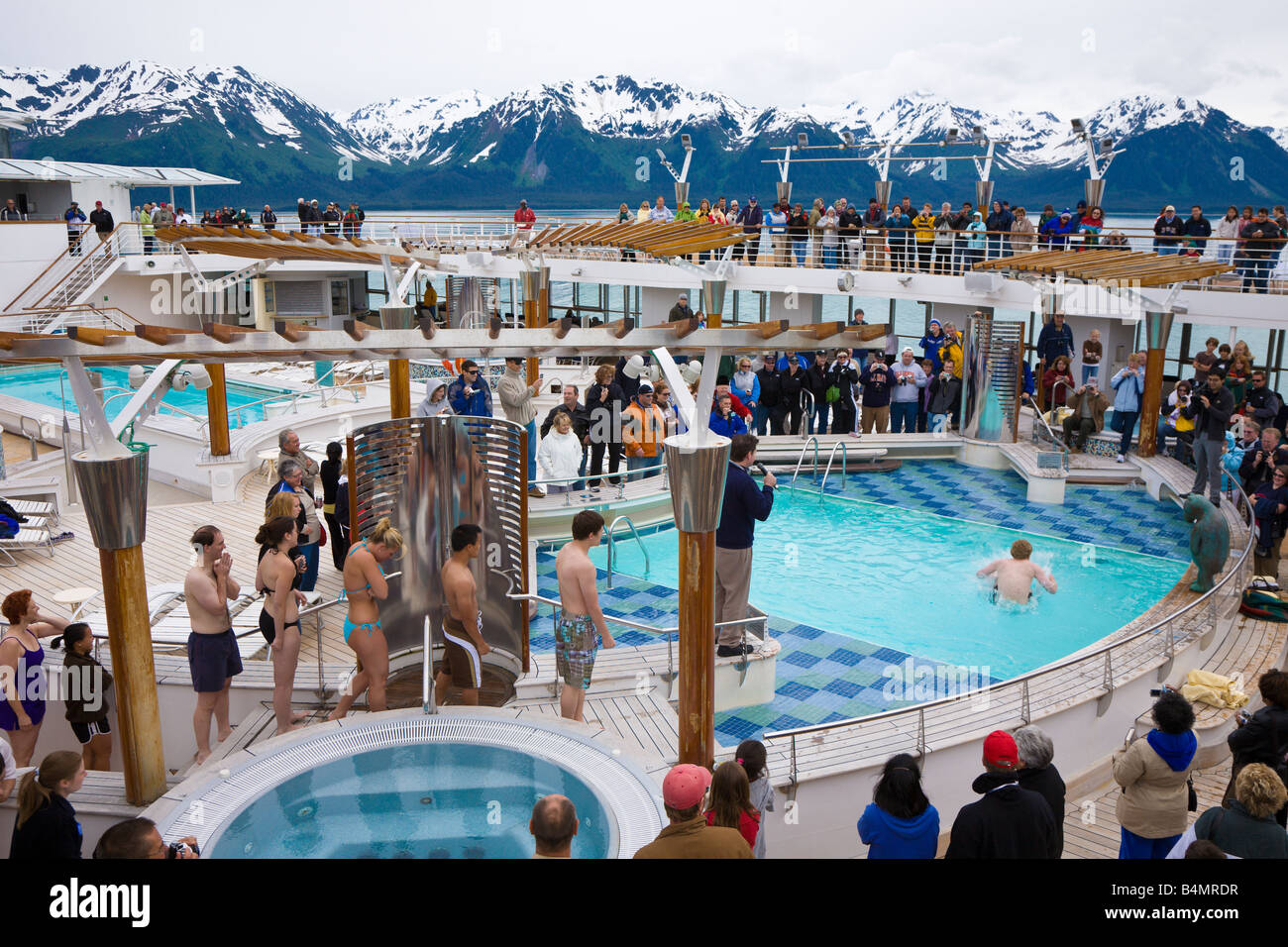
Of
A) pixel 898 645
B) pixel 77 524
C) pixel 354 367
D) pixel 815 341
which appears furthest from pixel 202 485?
pixel 815 341

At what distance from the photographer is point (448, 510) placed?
7301mm

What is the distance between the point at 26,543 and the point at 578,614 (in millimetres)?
6710

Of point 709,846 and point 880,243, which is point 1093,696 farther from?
point 880,243

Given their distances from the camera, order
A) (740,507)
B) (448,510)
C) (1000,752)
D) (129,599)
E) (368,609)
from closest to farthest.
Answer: (1000,752), (129,599), (368,609), (740,507), (448,510)

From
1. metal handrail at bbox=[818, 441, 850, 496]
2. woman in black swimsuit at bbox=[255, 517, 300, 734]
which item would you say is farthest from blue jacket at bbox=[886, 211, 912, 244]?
woman in black swimsuit at bbox=[255, 517, 300, 734]

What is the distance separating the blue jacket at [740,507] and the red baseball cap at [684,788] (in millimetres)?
3380

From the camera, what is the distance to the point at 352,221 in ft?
87.0

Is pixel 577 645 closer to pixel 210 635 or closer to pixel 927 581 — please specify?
pixel 210 635

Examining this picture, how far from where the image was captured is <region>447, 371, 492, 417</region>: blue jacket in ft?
34.1

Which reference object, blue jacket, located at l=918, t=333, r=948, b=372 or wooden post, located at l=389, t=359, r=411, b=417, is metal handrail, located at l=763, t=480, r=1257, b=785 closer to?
wooden post, located at l=389, t=359, r=411, b=417

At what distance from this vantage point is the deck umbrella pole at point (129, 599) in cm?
512

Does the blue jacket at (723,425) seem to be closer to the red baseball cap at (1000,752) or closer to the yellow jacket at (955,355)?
the yellow jacket at (955,355)

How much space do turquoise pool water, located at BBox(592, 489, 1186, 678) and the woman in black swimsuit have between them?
5097 millimetres

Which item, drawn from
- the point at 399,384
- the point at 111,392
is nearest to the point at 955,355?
the point at 399,384
